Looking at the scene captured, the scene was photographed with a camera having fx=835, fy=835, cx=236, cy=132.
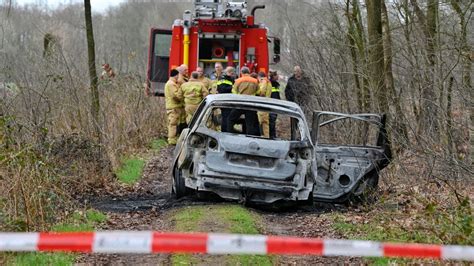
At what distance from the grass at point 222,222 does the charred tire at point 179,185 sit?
0.65 meters

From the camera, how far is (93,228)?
370 inches

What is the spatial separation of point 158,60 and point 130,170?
22.0ft

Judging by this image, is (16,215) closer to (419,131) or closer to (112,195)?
(112,195)

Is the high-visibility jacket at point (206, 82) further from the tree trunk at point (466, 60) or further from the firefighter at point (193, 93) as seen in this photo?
the tree trunk at point (466, 60)

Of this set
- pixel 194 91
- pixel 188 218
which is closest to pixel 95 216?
pixel 188 218

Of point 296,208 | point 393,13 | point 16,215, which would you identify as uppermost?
point 393,13

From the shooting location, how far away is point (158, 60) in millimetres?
21188

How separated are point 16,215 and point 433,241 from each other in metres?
4.05

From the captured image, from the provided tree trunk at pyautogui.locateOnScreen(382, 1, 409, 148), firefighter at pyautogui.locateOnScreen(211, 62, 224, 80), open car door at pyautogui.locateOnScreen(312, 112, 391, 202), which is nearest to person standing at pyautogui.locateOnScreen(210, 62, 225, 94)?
firefighter at pyautogui.locateOnScreen(211, 62, 224, 80)

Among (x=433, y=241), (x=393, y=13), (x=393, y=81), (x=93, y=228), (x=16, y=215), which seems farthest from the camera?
(x=393, y=13)

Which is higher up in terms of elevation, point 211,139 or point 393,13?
point 393,13

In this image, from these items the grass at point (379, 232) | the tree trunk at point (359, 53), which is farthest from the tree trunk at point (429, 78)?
the grass at point (379, 232)

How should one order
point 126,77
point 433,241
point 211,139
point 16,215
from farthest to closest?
point 126,77 < point 211,139 < point 16,215 < point 433,241

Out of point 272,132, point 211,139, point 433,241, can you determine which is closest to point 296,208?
point 211,139
